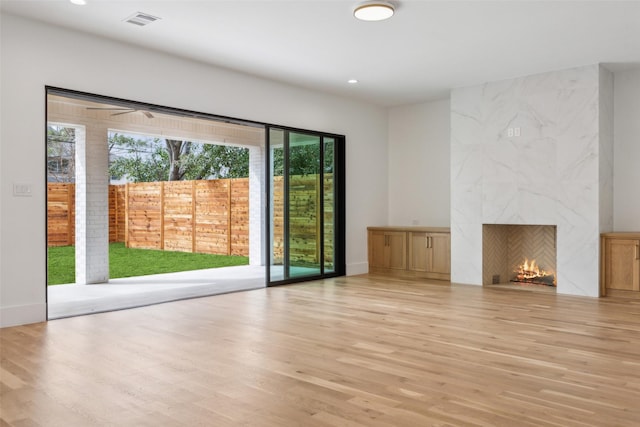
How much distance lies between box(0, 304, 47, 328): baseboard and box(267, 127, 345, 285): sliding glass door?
290cm

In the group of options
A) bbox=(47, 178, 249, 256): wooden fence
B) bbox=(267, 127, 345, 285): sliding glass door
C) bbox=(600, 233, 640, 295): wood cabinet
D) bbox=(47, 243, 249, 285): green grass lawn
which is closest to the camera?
bbox=(600, 233, 640, 295): wood cabinet

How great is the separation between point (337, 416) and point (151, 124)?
24.6ft

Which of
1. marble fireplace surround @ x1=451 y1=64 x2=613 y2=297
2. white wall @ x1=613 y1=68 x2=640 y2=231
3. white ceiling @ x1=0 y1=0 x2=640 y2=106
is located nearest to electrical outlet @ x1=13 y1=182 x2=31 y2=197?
white ceiling @ x1=0 y1=0 x2=640 y2=106

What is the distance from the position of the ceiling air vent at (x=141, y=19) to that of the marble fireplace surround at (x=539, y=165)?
4451 mm

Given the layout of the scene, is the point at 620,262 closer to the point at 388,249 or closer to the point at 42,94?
the point at 388,249

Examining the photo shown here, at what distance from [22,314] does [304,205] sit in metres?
3.86

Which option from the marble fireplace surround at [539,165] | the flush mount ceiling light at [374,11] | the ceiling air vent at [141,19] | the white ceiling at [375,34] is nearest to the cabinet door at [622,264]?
the marble fireplace surround at [539,165]

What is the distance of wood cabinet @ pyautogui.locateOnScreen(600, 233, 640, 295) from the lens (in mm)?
5832

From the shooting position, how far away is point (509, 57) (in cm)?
580

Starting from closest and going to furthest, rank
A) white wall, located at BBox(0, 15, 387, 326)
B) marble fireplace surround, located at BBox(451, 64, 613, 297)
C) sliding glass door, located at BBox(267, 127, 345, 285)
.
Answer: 1. white wall, located at BBox(0, 15, 387, 326)
2. marble fireplace surround, located at BBox(451, 64, 613, 297)
3. sliding glass door, located at BBox(267, 127, 345, 285)

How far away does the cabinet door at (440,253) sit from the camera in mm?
7414

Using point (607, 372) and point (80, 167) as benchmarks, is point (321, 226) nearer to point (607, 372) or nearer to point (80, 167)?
point (80, 167)

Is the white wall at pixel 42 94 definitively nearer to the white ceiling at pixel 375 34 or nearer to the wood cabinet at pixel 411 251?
the white ceiling at pixel 375 34

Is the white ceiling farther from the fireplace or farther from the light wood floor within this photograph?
the light wood floor
